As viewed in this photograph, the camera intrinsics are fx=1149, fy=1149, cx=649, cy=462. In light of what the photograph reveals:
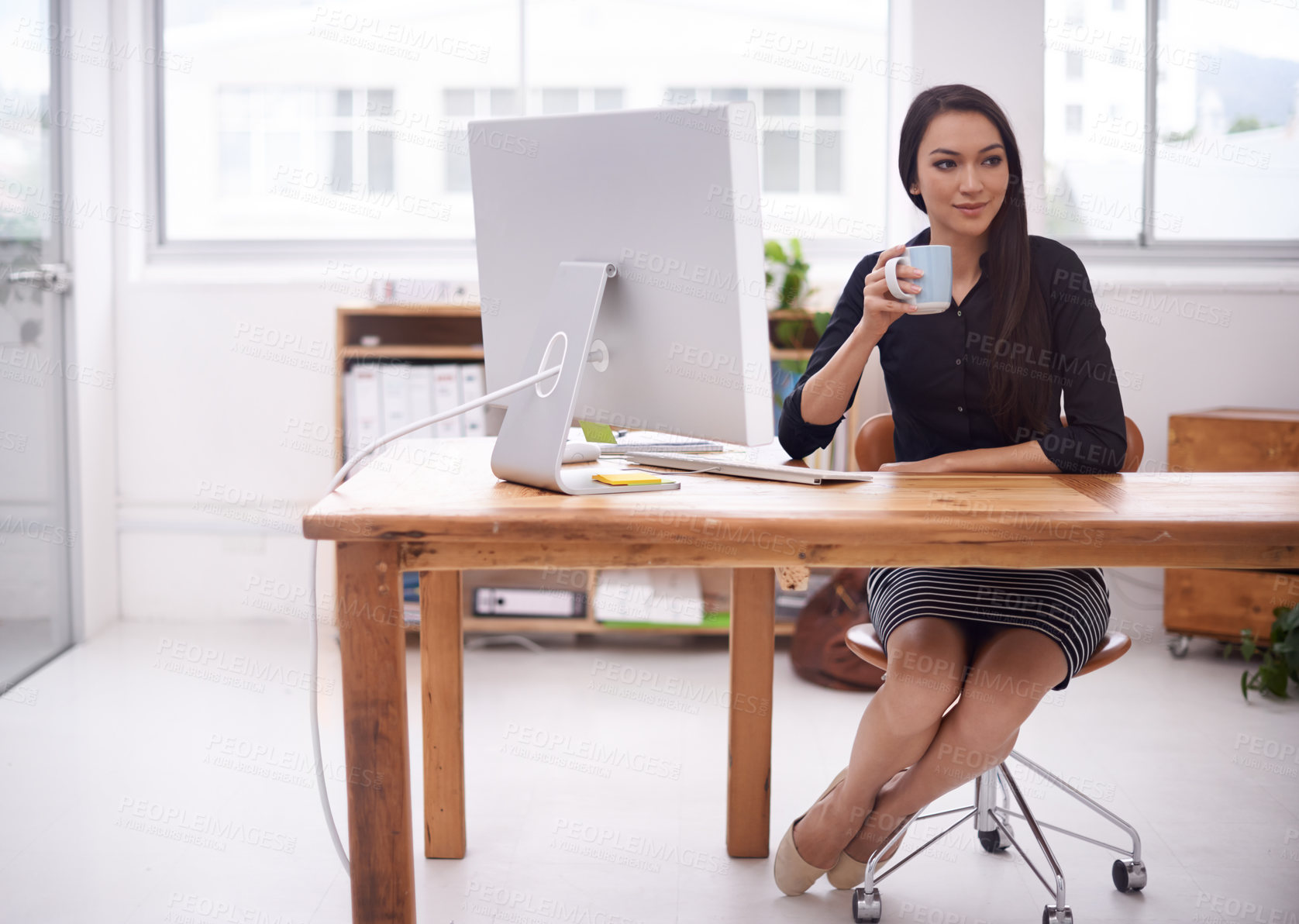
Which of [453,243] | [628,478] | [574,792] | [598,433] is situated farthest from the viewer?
[453,243]

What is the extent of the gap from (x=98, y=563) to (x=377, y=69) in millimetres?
1792

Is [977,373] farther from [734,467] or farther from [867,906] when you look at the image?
[867,906]

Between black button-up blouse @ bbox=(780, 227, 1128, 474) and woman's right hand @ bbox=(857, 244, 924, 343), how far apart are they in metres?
0.22

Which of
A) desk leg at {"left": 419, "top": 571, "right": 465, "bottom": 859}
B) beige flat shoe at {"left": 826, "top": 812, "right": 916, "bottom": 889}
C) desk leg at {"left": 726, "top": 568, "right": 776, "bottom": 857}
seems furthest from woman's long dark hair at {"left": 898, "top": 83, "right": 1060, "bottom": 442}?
desk leg at {"left": 419, "top": 571, "right": 465, "bottom": 859}

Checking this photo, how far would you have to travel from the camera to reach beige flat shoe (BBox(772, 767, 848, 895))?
6.19 feet

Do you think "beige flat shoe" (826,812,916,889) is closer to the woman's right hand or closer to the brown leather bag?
the woman's right hand

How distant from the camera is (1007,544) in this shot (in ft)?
4.47

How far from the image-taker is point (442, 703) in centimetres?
204

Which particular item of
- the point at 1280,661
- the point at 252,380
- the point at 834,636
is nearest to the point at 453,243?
the point at 252,380

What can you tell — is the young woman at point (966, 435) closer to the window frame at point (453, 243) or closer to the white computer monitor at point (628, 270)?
the white computer monitor at point (628, 270)

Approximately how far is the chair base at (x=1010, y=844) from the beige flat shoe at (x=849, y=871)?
17mm

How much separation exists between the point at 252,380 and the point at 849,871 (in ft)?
8.07

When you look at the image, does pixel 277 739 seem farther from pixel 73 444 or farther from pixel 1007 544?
pixel 1007 544

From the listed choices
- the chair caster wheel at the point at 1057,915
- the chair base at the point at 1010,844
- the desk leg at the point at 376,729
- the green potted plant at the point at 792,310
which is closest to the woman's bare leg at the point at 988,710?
the chair base at the point at 1010,844
